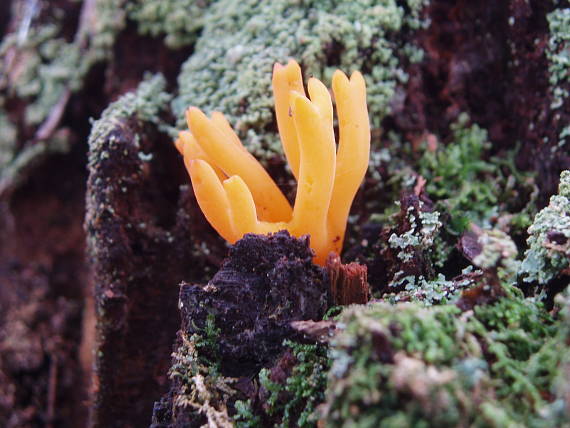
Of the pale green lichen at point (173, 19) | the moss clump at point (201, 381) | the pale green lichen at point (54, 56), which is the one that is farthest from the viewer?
the pale green lichen at point (54, 56)

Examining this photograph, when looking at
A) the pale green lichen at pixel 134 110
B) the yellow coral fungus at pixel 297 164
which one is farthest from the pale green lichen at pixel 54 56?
the yellow coral fungus at pixel 297 164

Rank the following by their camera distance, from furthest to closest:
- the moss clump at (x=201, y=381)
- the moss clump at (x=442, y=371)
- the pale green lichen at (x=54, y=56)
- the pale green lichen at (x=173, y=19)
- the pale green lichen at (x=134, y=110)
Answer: the pale green lichen at (x=54, y=56) → the pale green lichen at (x=173, y=19) → the pale green lichen at (x=134, y=110) → the moss clump at (x=201, y=381) → the moss clump at (x=442, y=371)

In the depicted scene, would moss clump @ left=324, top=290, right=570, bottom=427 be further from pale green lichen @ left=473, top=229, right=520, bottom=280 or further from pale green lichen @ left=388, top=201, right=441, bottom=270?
pale green lichen @ left=388, top=201, right=441, bottom=270

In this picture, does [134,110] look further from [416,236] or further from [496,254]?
[496,254]

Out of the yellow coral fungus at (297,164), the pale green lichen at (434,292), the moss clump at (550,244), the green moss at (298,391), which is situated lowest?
the green moss at (298,391)

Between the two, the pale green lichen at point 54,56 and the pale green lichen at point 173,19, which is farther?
the pale green lichen at point 54,56

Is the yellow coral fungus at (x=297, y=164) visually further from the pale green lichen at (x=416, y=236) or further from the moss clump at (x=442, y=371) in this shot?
the moss clump at (x=442, y=371)

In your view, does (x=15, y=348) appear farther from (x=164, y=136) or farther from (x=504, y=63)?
(x=504, y=63)

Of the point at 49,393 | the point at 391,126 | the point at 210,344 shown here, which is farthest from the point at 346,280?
the point at 49,393
